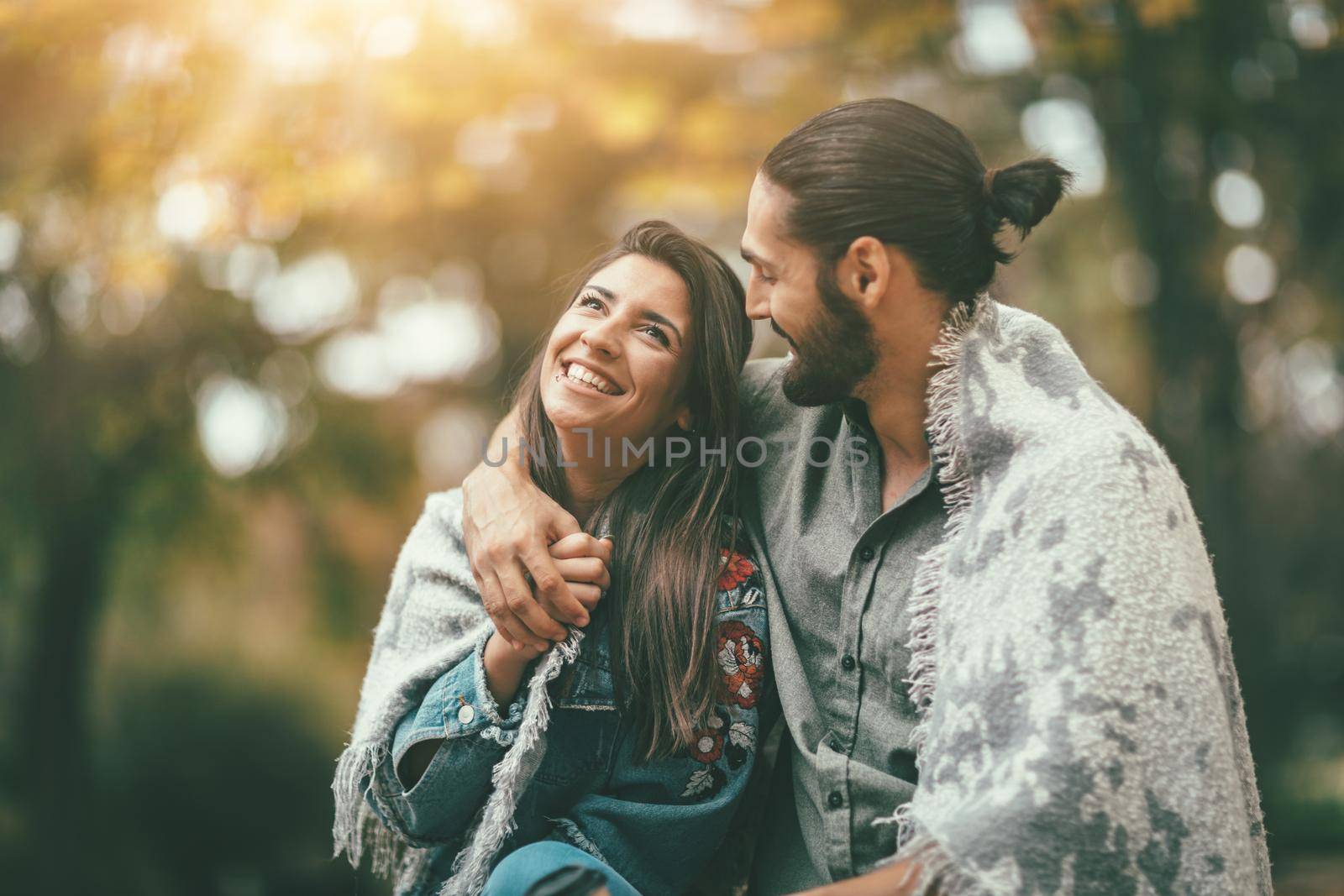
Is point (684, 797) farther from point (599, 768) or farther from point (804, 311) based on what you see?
point (804, 311)

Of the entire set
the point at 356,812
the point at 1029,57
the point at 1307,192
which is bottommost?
the point at 356,812

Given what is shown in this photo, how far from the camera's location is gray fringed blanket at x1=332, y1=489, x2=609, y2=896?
7.63 feet

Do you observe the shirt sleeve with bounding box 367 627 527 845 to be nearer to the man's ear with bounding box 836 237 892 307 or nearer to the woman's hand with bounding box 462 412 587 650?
the woman's hand with bounding box 462 412 587 650

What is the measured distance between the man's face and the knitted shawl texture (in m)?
0.17

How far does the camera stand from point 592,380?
8.45 feet

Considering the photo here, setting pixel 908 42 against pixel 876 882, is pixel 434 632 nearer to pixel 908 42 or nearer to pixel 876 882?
pixel 876 882

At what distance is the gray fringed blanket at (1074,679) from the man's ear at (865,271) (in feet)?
0.93

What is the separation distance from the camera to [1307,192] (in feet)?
22.4

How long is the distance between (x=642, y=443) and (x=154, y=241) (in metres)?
4.44

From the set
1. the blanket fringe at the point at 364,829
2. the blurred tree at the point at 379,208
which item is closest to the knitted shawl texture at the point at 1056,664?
the blanket fringe at the point at 364,829

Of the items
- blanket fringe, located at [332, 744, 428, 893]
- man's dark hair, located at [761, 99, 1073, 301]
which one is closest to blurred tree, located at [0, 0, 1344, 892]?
man's dark hair, located at [761, 99, 1073, 301]

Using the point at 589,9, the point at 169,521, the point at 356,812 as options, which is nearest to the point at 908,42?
the point at 589,9

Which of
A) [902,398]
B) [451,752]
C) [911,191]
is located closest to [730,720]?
[451,752]

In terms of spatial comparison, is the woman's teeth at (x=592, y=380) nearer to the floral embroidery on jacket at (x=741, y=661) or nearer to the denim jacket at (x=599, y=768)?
the denim jacket at (x=599, y=768)
